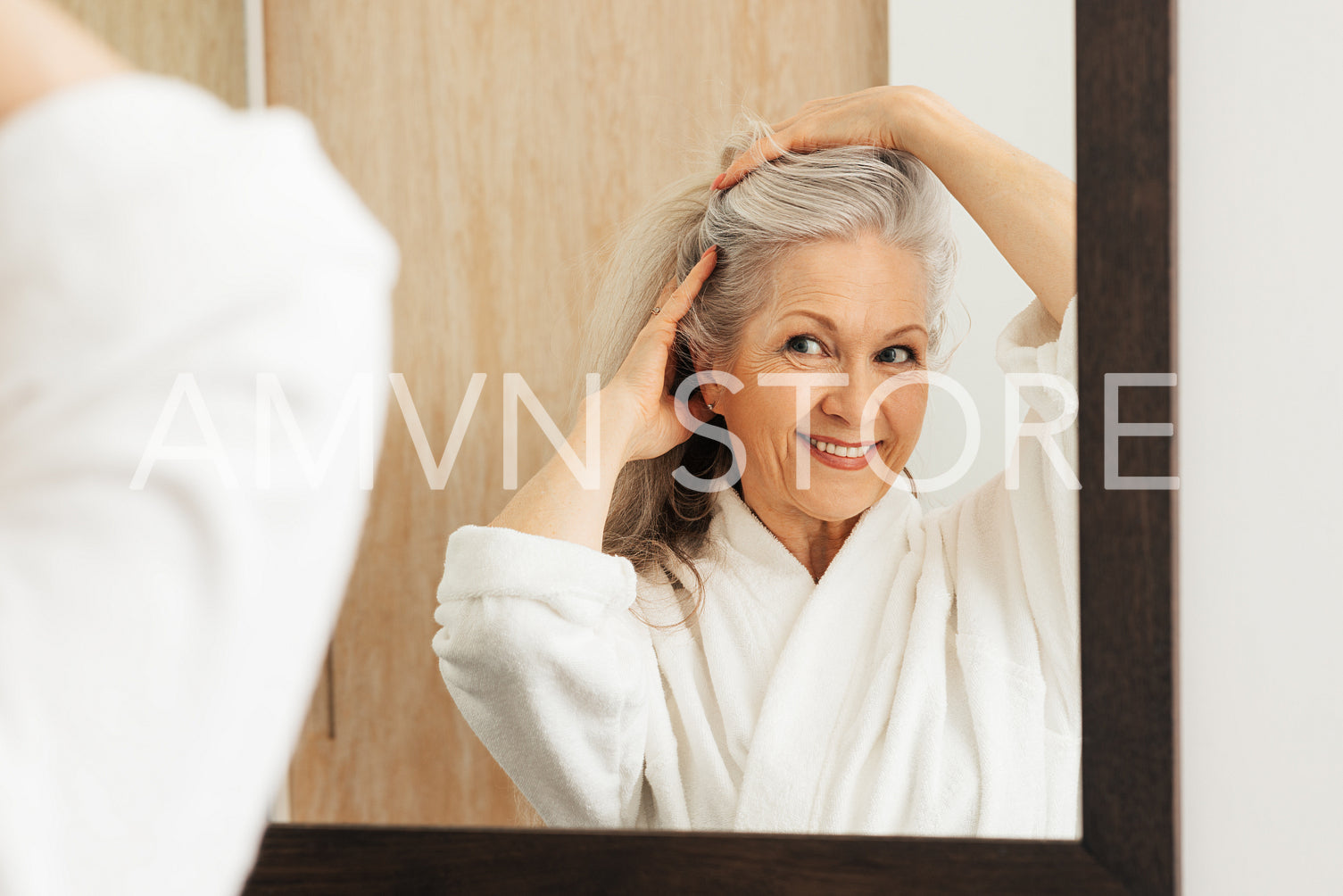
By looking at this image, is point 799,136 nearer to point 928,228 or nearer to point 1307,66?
point 928,228

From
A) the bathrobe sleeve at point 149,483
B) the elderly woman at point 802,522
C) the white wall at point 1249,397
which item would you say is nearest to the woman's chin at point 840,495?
the elderly woman at point 802,522

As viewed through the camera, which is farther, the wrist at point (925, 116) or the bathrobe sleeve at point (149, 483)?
the wrist at point (925, 116)

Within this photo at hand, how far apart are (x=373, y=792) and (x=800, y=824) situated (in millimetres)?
265

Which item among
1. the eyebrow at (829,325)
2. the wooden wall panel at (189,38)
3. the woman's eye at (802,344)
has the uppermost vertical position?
the wooden wall panel at (189,38)

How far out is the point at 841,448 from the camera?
0.56 meters

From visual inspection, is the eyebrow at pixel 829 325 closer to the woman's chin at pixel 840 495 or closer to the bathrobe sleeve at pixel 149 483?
the woman's chin at pixel 840 495

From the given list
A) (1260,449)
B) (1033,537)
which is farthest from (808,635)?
(1260,449)

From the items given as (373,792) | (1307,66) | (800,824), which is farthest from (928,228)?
(373,792)

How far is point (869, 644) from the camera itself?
562 mm

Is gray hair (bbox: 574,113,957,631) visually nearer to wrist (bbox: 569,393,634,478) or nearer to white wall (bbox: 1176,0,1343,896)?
wrist (bbox: 569,393,634,478)

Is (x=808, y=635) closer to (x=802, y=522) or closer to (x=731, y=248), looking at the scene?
(x=802, y=522)

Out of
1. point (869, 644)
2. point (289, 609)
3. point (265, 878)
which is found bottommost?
point (265, 878)

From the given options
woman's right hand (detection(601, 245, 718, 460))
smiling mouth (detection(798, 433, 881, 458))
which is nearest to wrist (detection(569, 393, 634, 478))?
woman's right hand (detection(601, 245, 718, 460))

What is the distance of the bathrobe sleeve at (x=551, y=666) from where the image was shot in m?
0.52
